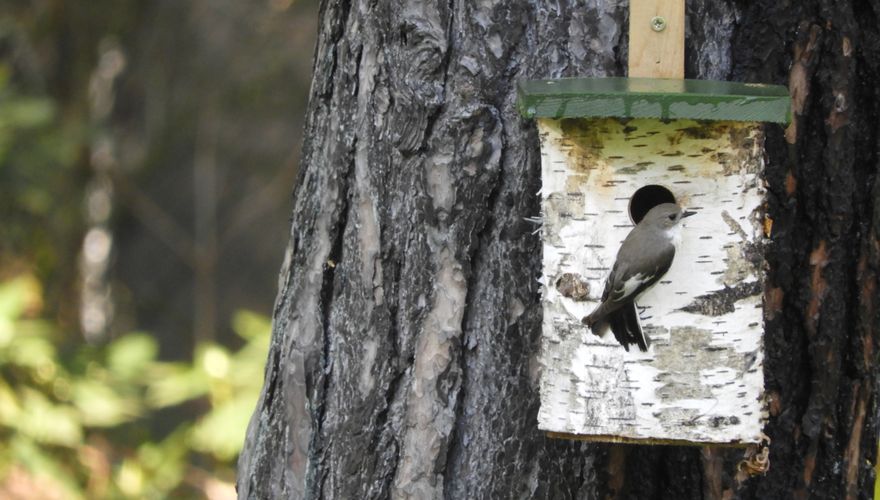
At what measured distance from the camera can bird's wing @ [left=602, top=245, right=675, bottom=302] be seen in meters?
1.95

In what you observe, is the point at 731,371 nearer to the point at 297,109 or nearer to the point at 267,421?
the point at 267,421

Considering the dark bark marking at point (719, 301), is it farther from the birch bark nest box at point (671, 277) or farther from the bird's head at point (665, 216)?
the bird's head at point (665, 216)

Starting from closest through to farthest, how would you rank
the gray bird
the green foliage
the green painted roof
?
the green painted roof < the gray bird < the green foliage

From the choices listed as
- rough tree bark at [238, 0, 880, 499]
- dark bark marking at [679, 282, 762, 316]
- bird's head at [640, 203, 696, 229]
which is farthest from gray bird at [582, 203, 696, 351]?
rough tree bark at [238, 0, 880, 499]

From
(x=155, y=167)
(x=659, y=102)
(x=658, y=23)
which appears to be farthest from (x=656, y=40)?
(x=155, y=167)

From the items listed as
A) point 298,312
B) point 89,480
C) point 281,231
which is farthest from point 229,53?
point 298,312

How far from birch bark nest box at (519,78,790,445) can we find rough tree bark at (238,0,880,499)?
214mm

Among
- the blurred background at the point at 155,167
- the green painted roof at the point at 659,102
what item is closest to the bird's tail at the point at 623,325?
the green painted roof at the point at 659,102

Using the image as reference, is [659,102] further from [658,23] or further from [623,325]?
[623,325]

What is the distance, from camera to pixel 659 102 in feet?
5.99

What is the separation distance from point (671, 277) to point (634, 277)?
0.34ft

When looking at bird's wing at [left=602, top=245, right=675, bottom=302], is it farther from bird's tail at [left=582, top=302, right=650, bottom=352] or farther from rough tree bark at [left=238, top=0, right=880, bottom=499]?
rough tree bark at [left=238, top=0, right=880, bottom=499]

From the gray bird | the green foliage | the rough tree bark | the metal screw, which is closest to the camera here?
the gray bird

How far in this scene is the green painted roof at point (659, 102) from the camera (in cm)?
183
